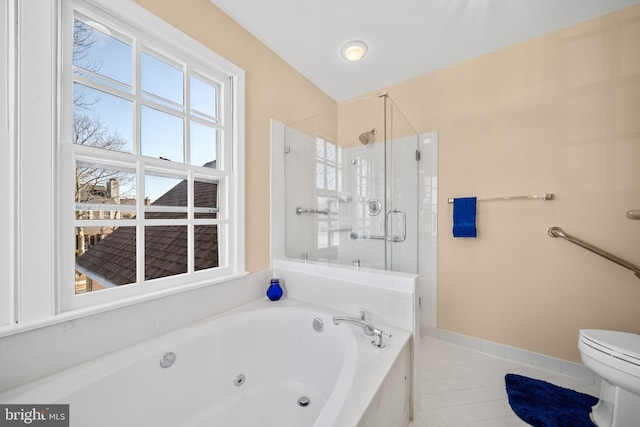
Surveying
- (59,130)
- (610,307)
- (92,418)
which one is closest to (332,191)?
(59,130)

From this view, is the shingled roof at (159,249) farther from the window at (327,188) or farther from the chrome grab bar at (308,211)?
the window at (327,188)

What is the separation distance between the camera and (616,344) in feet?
4.23

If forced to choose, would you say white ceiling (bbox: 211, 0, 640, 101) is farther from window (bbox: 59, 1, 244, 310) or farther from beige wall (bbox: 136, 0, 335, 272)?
window (bbox: 59, 1, 244, 310)

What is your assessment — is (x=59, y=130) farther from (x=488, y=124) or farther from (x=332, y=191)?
(x=488, y=124)

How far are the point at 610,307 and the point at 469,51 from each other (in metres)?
2.19

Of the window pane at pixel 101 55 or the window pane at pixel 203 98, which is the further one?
the window pane at pixel 203 98

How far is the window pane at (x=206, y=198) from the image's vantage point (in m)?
1.62

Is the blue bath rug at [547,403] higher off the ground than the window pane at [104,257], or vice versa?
the window pane at [104,257]

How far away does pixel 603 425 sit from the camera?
129 cm

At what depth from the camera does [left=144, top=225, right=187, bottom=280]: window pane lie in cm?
139

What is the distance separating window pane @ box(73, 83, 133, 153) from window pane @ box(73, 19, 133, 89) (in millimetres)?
84

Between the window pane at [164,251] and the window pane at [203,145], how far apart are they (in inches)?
18.4

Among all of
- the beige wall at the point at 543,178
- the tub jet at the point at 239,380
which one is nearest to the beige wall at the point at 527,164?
the beige wall at the point at 543,178

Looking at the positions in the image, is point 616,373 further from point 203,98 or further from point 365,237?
point 203,98
